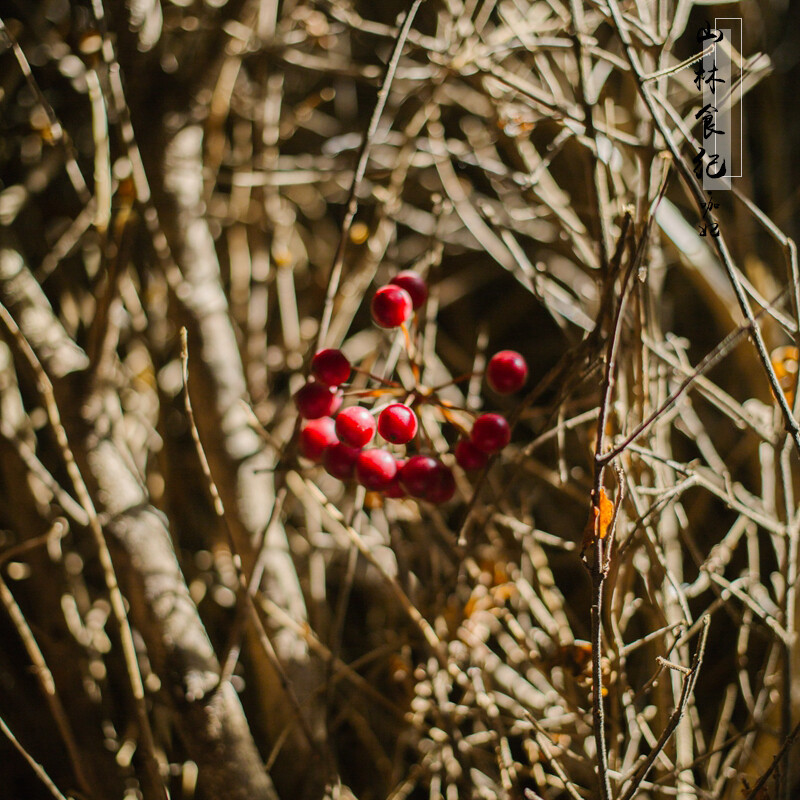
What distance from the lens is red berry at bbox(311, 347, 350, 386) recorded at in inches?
21.4

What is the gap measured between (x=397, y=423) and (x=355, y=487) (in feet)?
0.99

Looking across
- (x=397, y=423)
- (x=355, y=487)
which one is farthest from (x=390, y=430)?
(x=355, y=487)

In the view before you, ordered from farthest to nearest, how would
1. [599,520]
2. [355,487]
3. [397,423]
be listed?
1. [355,487]
2. [397,423]
3. [599,520]

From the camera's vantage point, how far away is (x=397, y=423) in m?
0.51

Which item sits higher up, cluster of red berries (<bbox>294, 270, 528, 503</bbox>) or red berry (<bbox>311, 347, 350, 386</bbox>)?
red berry (<bbox>311, 347, 350, 386</bbox>)

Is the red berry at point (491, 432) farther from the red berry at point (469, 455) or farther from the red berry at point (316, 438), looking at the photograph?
the red berry at point (316, 438)

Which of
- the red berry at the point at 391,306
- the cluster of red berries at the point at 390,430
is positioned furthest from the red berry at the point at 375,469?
the red berry at the point at 391,306

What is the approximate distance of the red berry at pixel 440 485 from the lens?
53cm

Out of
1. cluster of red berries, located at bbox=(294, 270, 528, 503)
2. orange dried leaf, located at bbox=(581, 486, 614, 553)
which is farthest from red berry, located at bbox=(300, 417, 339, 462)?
orange dried leaf, located at bbox=(581, 486, 614, 553)

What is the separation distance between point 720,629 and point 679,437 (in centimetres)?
30

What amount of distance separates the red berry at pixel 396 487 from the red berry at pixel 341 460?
4cm

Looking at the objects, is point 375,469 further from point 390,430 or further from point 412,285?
point 412,285

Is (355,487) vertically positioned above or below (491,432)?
below

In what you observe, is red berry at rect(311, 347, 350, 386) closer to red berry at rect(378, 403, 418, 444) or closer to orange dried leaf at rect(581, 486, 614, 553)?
red berry at rect(378, 403, 418, 444)
